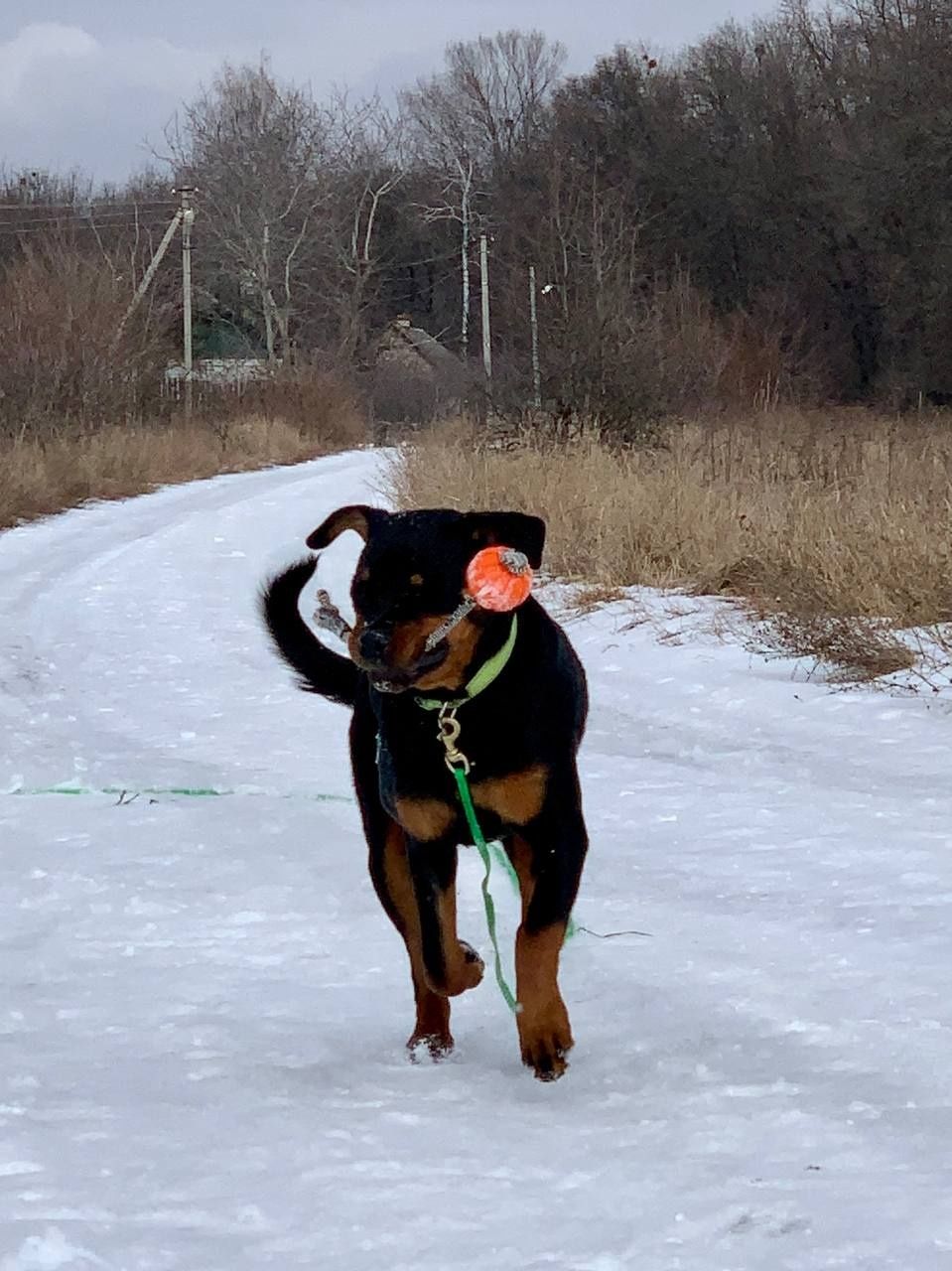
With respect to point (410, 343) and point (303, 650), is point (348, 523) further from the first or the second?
point (410, 343)

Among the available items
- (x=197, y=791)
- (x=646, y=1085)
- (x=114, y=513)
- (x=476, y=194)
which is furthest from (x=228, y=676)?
(x=476, y=194)

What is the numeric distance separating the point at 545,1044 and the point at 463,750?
22.7 inches

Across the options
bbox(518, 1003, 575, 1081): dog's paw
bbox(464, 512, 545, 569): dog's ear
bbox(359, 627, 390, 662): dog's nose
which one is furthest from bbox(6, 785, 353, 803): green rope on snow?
bbox(359, 627, 390, 662): dog's nose

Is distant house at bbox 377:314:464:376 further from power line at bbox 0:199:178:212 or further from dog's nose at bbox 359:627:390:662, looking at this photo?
dog's nose at bbox 359:627:390:662

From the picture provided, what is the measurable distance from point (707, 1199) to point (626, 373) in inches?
563

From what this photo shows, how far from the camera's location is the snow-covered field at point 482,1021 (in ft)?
7.22

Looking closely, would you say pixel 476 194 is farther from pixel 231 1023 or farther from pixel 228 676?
pixel 231 1023

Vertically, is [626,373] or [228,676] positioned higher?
[626,373]

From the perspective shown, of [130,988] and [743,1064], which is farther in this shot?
[130,988]

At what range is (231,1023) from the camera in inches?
122

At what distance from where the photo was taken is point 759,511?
10.3 m

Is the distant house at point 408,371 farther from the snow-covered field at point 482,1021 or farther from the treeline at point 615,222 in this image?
the snow-covered field at point 482,1021

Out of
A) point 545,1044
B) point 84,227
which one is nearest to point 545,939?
point 545,1044

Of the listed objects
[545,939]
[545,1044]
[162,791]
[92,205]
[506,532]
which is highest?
[92,205]
